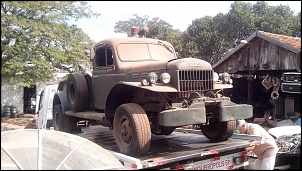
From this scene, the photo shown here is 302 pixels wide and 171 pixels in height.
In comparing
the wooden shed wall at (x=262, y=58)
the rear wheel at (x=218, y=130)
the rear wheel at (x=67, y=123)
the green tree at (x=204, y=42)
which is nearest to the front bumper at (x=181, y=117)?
the rear wheel at (x=218, y=130)

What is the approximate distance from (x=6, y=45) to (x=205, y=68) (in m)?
2.71

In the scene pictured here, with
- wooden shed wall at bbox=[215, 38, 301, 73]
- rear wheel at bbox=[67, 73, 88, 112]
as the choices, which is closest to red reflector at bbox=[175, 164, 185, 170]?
rear wheel at bbox=[67, 73, 88, 112]

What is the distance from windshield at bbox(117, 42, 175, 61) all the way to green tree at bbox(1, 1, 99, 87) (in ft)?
2.73

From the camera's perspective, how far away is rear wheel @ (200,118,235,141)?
15.4 ft

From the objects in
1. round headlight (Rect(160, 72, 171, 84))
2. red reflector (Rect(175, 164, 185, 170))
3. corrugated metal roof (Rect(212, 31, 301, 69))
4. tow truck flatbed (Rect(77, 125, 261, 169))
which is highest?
corrugated metal roof (Rect(212, 31, 301, 69))

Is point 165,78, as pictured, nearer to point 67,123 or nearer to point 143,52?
point 143,52

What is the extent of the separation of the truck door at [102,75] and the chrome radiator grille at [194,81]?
4.33ft

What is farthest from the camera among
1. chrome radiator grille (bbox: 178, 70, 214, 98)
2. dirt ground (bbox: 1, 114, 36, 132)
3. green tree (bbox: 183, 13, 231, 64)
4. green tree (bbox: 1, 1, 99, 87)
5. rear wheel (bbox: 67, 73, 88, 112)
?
green tree (bbox: 183, 13, 231, 64)

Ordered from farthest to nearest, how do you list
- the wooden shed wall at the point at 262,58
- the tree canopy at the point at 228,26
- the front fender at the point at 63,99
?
the wooden shed wall at the point at 262,58 < the front fender at the point at 63,99 < the tree canopy at the point at 228,26

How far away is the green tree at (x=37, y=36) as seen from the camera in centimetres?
234

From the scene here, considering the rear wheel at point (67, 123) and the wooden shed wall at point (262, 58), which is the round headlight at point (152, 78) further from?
the wooden shed wall at point (262, 58)

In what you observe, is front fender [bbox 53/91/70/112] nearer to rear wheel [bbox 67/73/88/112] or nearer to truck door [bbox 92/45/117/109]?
rear wheel [bbox 67/73/88/112]

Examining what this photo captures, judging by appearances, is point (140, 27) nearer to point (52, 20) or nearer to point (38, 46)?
point (38, 46)

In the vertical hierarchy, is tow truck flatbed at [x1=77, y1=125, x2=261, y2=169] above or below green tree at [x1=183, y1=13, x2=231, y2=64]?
below
